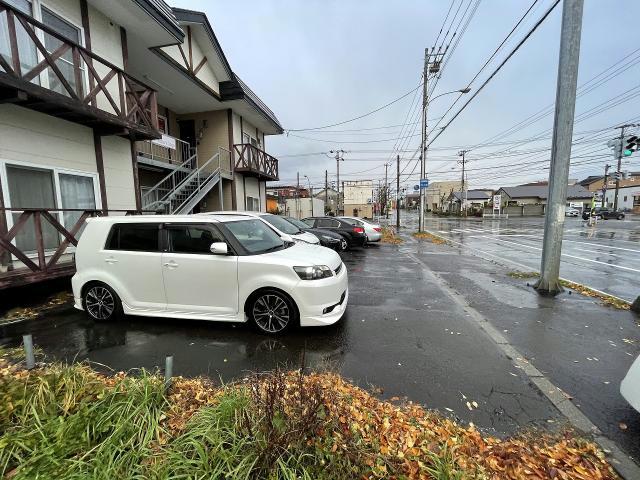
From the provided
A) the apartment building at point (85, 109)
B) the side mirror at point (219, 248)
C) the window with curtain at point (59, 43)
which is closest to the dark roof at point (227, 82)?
the apartment building at point (85, 109)

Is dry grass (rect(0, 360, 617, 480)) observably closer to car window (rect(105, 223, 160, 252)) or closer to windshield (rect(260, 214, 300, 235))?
car window (rect(105, 223, 160, 252))

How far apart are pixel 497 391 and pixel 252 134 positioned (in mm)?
16877

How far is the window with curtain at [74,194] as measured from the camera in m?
6.91

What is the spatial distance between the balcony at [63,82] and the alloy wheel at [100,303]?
3857 mm

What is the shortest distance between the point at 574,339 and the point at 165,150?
14324 mm

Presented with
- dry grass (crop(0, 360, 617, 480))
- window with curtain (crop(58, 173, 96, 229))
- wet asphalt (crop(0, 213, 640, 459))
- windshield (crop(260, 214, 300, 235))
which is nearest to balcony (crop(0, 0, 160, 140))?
window with curtain (crop(58, 173, 96, 229))

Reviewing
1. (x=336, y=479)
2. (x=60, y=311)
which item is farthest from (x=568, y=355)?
(x=60, y=311)

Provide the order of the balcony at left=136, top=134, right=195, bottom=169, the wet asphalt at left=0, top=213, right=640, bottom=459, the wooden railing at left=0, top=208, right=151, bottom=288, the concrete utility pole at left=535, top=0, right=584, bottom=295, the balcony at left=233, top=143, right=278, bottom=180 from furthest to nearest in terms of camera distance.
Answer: the balcony at left=233, top=143, right=278, bottom=180, the balcony at left=136, top=134, right=195, bottom=169, the concrete utility pole at left=535, top=0, right=584, bottom=295, the wooden railing at left=0, top=208, right=151, bottom=288, the wet asphalt at left=0, top=213, right=640, bottom=459

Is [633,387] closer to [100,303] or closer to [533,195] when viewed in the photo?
[100,303]

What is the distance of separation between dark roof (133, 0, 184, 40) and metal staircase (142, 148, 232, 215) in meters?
4.49

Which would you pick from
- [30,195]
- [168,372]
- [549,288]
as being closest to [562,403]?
[168,372]

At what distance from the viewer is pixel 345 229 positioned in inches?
537

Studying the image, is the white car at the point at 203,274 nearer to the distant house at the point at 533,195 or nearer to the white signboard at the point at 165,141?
the white signboard at the point at 165,141

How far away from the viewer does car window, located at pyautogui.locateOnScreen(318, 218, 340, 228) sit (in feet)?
45.4
